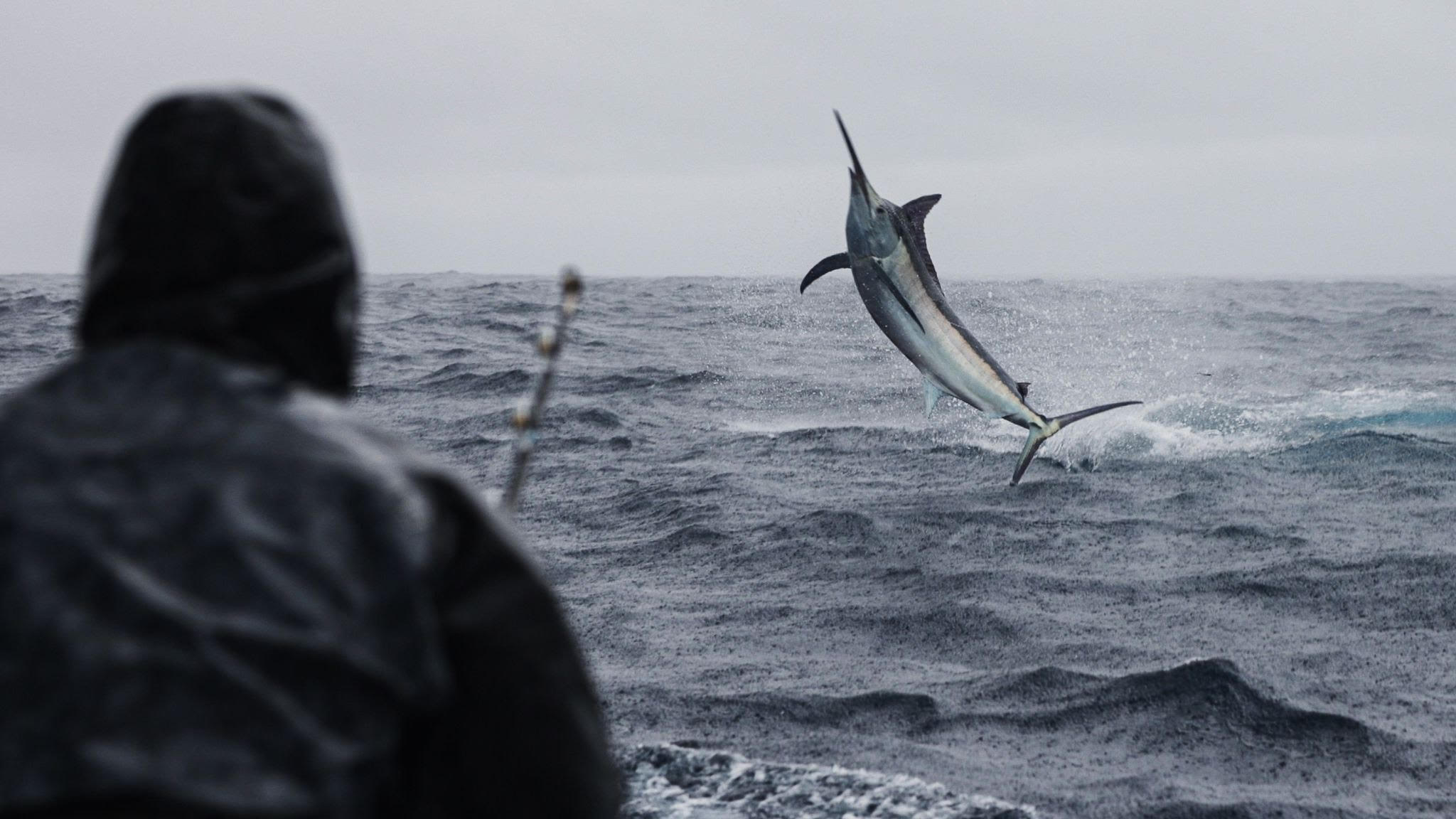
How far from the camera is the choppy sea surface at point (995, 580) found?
586 centimetres

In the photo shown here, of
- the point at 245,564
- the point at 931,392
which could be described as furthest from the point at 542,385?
the point at 931,392

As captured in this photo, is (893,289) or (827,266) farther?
(827,266)

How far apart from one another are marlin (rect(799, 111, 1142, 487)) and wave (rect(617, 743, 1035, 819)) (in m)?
3.95

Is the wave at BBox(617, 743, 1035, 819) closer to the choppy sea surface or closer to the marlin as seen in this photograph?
the choppy sea surface

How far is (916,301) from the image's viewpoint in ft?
29.7

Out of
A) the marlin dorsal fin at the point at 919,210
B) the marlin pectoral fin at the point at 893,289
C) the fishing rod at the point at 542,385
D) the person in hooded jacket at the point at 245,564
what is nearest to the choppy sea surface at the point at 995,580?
the marlin pectoral fin at the point at 893,289

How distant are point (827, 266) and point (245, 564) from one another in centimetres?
845

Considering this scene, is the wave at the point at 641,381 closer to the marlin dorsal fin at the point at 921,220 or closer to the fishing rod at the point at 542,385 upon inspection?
the marlin dorsal fin at the point at 921,220

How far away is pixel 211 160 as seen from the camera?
139cm

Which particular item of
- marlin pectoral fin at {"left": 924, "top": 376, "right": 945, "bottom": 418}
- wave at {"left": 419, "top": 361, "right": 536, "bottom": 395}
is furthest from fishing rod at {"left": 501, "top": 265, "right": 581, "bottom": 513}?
wave at {"left": 419, "top": 361, "right": 536, "bottom": 395}

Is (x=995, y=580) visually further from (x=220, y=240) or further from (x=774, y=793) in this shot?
(x=220, y=240)

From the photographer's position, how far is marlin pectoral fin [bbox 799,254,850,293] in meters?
9.27

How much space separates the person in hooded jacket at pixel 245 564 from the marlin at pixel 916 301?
7.64 metres

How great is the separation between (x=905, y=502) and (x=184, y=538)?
34.0 ft
